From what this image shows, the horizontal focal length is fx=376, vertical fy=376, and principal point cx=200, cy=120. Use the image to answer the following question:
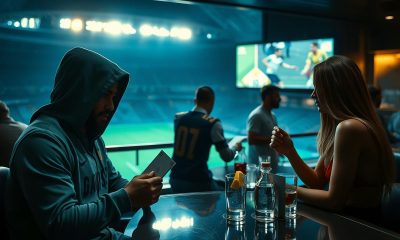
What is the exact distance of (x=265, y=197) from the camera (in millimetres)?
1490

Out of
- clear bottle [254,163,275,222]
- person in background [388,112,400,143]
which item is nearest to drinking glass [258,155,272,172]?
clear bottle [254,163,275,222]

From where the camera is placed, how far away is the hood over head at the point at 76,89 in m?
1.34

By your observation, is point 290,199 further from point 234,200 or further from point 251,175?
point 251,175

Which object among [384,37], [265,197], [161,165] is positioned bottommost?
[265,197]

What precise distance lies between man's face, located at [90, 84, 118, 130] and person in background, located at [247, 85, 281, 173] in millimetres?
2523

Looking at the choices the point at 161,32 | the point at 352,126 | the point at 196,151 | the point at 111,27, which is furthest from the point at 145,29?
the point at 352,126

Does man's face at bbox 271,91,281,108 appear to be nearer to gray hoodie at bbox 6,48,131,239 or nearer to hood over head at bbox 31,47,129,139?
gray hoodie at bbox 6,48,131,239

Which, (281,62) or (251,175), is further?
(281,62)

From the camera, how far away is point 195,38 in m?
13.4

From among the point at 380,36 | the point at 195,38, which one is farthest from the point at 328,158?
the point at 195,38

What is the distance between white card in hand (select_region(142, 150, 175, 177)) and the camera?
1479 millimetres

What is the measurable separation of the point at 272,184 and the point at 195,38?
12.3m

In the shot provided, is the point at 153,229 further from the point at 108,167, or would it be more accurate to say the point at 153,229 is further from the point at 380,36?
the point at 380,36

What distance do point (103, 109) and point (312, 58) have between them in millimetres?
5562
